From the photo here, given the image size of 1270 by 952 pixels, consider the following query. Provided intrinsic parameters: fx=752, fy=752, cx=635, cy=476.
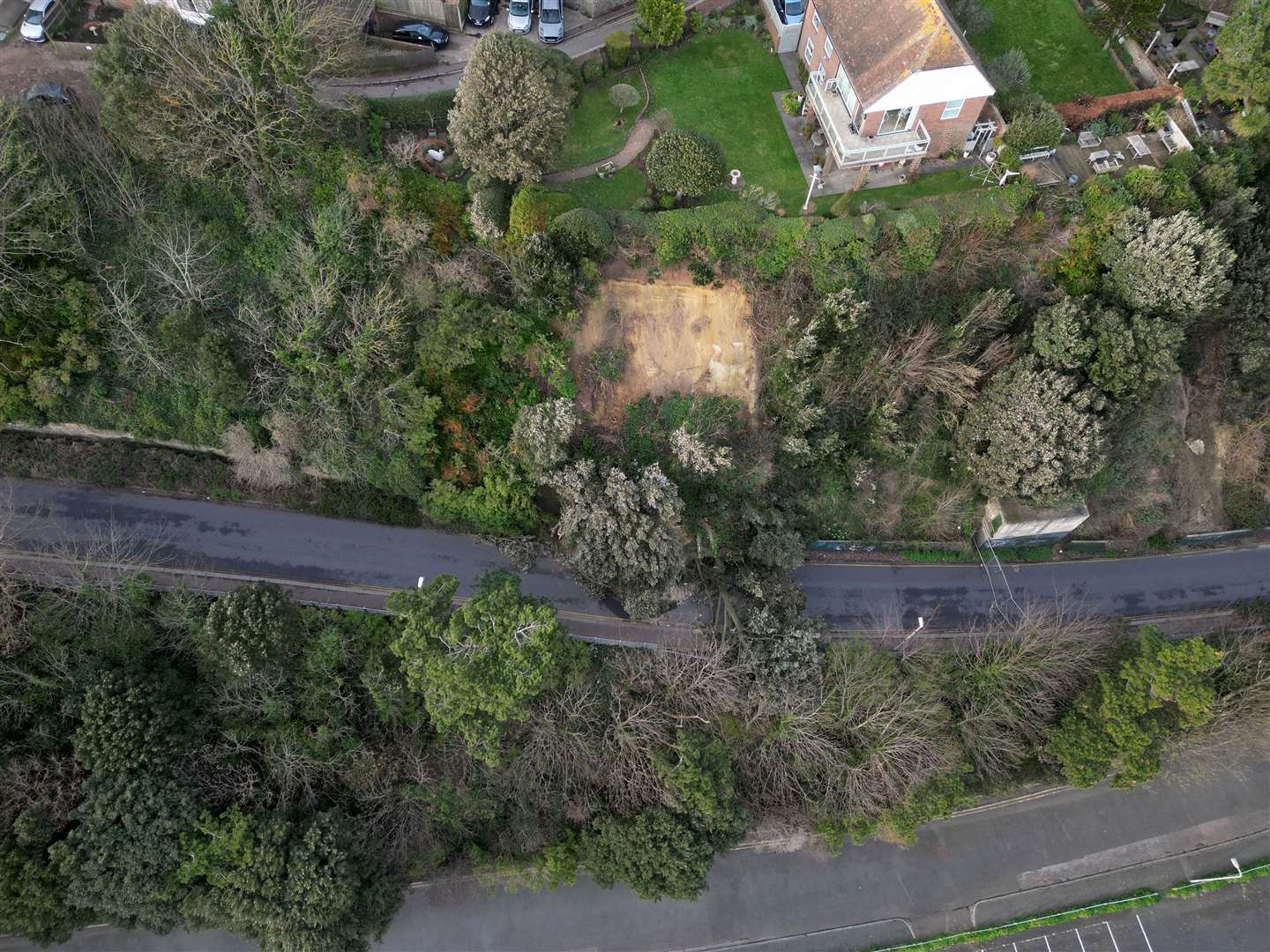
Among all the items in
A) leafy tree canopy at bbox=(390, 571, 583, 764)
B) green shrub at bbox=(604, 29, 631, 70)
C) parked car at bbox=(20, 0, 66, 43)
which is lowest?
leafy tree canopy at bbox=(390, 571, 583, 764)

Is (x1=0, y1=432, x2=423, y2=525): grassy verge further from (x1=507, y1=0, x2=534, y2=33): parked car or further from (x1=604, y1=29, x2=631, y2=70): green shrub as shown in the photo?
(x1=507, y1=0, x2=534, y2=33): parked car

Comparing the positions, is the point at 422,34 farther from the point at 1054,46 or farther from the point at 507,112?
the point at 1054,46

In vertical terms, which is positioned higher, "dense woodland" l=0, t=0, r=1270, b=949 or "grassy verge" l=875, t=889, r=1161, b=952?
"dense woodland" l=0, t=0, r=1270, b=949

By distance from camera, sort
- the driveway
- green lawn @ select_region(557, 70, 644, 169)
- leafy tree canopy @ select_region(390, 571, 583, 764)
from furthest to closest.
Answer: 1. green lawn @ select_region(557, 70, 644, 169)
2. the driveway
3. leafy tree canopy @ select_region(390, 571, 583, 764)

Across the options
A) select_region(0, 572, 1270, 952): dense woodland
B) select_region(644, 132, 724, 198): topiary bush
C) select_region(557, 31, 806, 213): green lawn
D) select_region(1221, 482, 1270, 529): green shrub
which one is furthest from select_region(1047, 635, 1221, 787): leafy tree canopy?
select_region(644, 132, 724, 198): topiary bush

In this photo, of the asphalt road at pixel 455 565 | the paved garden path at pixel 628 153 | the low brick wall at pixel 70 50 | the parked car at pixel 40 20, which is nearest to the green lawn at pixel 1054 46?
the paved garden path at pixel 628 153

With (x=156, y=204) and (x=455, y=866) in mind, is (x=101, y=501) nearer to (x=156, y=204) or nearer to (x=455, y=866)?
(x=156, y=204)

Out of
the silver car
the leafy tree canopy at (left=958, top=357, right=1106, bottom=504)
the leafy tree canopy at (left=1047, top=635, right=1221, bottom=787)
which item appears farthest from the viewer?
the silver car
